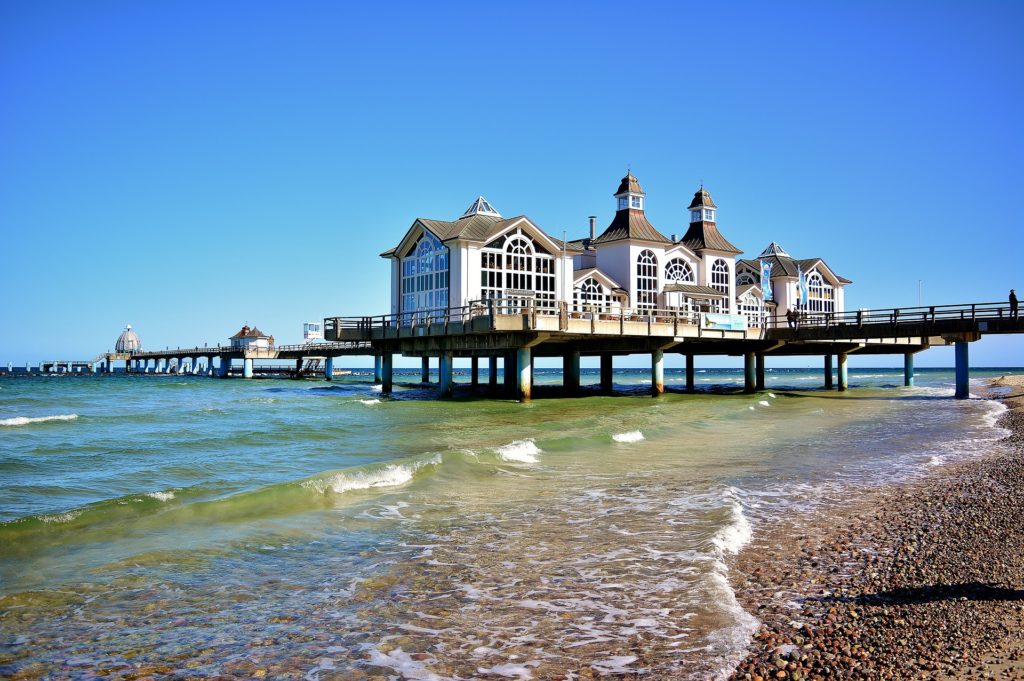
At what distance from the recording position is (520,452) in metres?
17.3

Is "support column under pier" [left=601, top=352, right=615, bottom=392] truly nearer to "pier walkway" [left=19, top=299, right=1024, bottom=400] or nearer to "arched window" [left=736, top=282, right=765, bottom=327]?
"pier walkway" [left=19, top=299, right=1024, bottom=400]

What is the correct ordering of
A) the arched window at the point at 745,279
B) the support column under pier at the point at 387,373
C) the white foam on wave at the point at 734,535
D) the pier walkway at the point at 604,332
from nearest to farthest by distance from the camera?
the white foam on wave at the point at 734,535, the pier walkway at the point at 604,332, the support column under pier at the point at 387,373, the arched window at the point at 745,279

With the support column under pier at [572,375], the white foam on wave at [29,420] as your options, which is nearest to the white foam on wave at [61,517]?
the white foam on wave at [29,420]

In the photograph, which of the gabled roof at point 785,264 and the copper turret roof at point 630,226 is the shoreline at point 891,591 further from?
the gabled roof at point 785,264

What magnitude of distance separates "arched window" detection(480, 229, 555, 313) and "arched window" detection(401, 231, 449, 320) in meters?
1.99

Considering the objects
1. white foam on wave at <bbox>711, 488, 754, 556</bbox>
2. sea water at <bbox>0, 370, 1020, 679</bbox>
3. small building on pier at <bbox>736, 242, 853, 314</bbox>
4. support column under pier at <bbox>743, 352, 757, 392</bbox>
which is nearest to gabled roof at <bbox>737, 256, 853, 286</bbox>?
small building on pier at <bbox>736, 242, 853, 314</bbox>

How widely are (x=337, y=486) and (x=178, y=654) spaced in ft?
23.0

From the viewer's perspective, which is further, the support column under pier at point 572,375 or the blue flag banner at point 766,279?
the blue flag banner at point 766,279

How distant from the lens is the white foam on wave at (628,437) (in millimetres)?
20188

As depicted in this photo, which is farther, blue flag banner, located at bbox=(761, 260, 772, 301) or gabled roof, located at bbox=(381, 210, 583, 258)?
blue flag banner, located at bbox=(761, 260, 772, 301)

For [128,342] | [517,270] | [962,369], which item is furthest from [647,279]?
[128,342]

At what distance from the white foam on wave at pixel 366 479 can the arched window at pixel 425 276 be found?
2268cm

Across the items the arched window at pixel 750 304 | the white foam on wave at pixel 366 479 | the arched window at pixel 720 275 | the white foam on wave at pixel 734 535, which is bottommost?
the white foam on wave at pixel 734 535

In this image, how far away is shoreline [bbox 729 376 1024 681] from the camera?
17.6 ft
